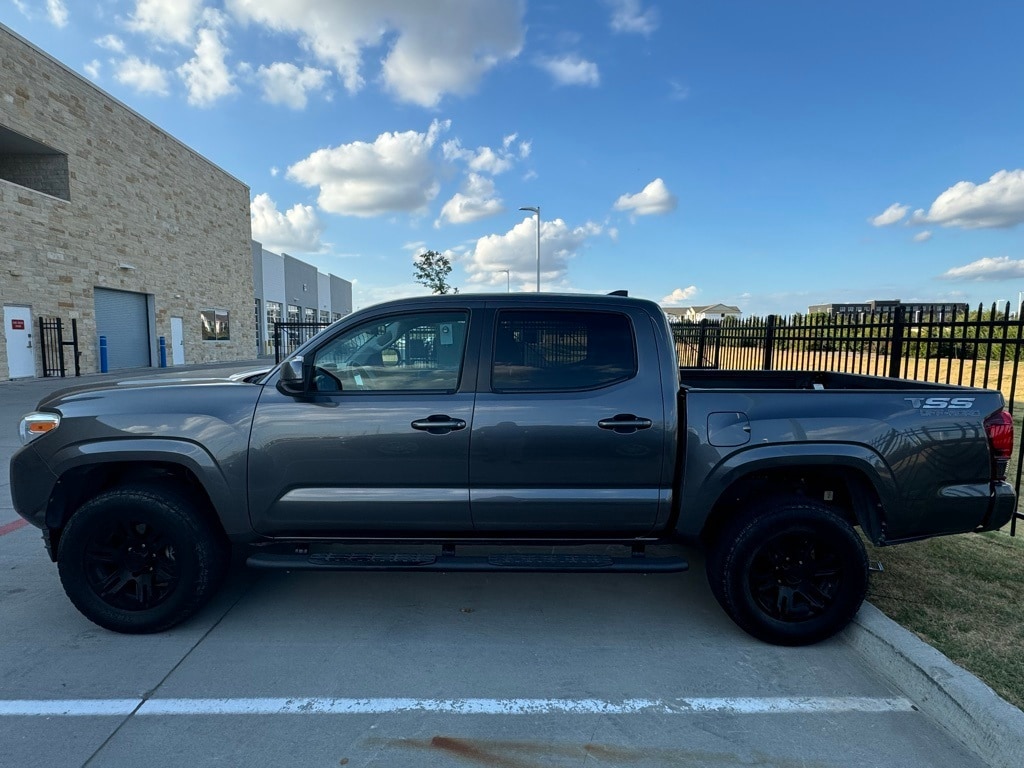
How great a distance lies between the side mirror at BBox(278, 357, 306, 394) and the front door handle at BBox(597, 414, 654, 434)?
163 centimetres

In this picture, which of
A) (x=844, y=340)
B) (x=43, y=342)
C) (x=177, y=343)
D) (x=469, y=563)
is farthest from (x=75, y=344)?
(x=844, y=340)

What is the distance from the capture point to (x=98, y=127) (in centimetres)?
2075

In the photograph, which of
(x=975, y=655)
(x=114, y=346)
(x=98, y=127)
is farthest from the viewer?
(x=114, y=346)

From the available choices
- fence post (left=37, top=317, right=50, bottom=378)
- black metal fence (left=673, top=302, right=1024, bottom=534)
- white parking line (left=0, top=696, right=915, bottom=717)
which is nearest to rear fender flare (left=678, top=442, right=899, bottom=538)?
white parking line (left=0, top=696, right=915, bottom=717)

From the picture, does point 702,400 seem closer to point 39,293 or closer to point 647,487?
point 647,487

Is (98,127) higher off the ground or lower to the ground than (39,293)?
higher

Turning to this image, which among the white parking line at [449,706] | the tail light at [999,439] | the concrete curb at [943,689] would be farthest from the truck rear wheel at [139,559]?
the tail light at [999,439]

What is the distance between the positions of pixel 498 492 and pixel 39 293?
2204 cm

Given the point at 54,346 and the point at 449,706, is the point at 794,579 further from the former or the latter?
the point at 54,346

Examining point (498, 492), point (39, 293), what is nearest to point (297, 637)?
point (498, 492)

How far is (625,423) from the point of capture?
3047 millimetres

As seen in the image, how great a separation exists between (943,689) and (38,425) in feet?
15.8

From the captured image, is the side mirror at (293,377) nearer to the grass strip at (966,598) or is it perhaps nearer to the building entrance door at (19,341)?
the grass strip at (966,598)

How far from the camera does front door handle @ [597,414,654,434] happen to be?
3.04 m
